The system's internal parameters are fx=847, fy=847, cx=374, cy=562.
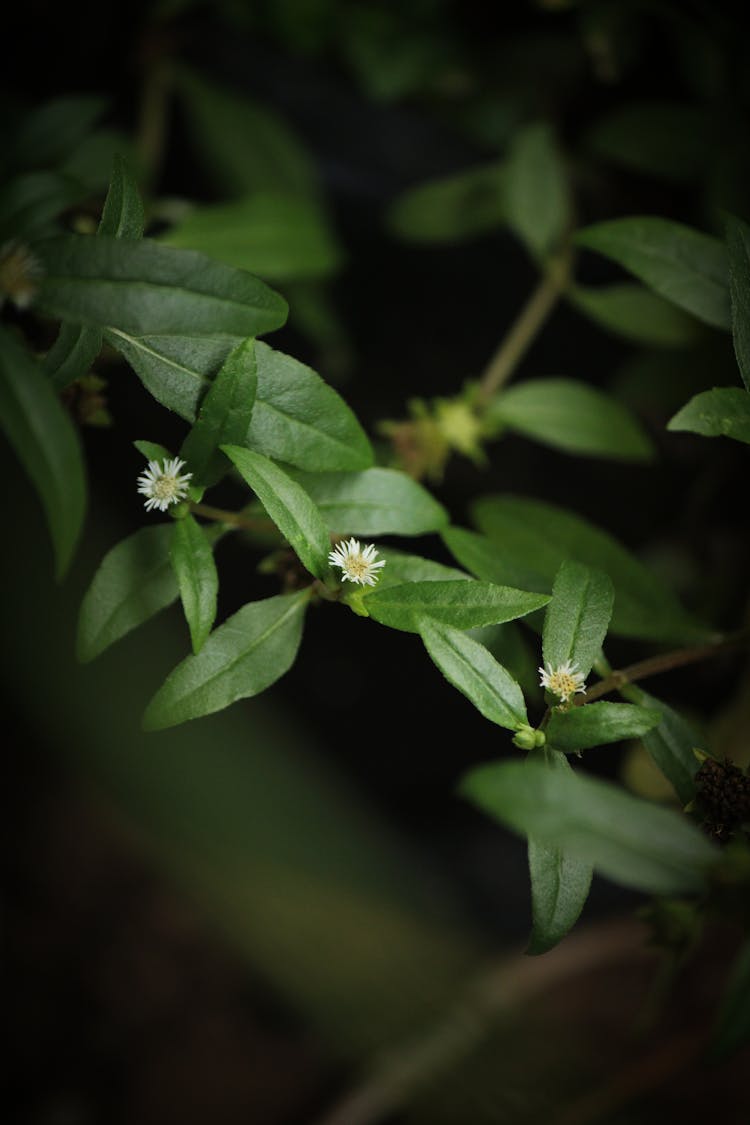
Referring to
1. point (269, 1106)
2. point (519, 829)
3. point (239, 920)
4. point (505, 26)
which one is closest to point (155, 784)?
point (239, 920)

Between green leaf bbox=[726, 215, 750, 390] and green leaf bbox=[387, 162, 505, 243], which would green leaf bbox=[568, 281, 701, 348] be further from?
green leaf bbox=[726, 215, 750, 390]

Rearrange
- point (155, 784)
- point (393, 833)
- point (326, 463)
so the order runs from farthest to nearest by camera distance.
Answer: point (393, 833) → point (155, 784) → point (326, 463)

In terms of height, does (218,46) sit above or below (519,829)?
above

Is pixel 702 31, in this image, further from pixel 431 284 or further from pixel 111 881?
pixel 111 881

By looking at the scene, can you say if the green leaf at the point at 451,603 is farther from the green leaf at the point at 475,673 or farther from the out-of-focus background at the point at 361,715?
the out-of-focus background at the point at 361,715

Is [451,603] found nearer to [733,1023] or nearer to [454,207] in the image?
[733,1023]

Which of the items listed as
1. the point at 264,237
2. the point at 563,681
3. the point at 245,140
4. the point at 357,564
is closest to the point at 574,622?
the point at 563,681
